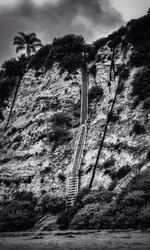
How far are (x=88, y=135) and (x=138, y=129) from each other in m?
5.57

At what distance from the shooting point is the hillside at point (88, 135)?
18.6 metres

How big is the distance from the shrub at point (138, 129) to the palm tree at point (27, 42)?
28688mm

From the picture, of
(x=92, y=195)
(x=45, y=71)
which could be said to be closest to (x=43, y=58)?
(x=45, y=71)

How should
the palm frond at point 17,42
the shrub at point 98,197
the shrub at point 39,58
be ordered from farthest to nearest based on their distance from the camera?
the palm frond at point 17,42, the shrub at point 39,58, the shrub at point 98,197

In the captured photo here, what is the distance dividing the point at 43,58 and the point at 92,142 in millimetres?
19499

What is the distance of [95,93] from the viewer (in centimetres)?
3158

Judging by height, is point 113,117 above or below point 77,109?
below

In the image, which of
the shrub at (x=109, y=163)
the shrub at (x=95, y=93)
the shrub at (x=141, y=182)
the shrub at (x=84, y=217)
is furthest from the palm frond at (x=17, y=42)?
the shrub at (x=84, y=217)

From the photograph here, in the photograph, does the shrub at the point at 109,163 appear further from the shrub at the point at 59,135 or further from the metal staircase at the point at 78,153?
the shrub at the point at 59,135

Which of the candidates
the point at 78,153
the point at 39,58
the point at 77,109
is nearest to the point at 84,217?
the point at 78,153

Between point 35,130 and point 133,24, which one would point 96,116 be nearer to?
point 35,130

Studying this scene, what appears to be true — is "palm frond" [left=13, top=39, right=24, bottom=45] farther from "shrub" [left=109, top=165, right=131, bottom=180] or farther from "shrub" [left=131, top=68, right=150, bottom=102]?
"shrub" [left=109, top=165, right=131, bottom=180]

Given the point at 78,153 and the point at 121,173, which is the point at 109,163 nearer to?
the point at 121,173

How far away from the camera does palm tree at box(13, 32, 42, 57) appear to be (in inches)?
1826
